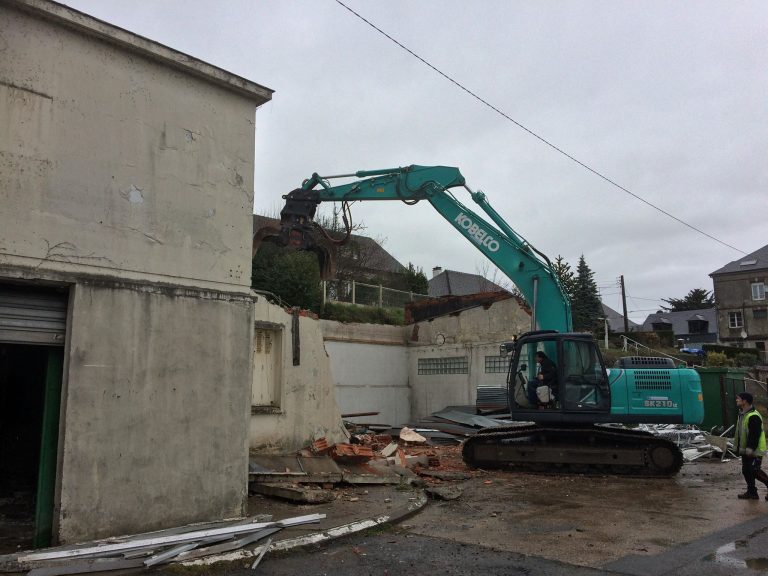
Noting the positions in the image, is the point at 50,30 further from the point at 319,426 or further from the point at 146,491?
the point at 319,426

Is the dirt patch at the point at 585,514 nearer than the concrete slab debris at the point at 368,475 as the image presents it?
Yes

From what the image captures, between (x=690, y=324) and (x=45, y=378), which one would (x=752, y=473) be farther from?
(x=690, y=324)

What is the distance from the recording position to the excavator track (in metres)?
10.9

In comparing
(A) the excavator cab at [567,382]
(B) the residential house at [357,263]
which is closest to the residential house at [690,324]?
(B) the residential house at [357,263]

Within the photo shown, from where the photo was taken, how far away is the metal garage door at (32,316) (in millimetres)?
5816

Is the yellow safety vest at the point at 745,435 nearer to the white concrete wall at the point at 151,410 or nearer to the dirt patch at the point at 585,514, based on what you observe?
the dirt patch at the point at 585,514

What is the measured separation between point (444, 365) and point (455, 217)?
304 inches

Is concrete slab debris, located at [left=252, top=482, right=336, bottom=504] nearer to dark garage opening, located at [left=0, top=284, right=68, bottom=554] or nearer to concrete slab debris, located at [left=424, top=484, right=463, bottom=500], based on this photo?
concrete slab debris, located at [left=424, top=484, right=463, bottom=500]

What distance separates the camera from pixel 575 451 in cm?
1103

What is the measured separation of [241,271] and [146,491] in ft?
8.87

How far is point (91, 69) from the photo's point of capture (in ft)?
20.8

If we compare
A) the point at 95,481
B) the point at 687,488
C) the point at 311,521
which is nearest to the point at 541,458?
the point at 687,488

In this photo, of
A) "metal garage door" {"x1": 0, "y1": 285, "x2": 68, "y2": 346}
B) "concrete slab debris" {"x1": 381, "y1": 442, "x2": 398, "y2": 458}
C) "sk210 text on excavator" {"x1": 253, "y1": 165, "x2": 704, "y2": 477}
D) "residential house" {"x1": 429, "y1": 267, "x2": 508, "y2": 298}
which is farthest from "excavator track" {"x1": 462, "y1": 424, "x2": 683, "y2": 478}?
"residential house" {"x1": 429, "y1": 267, "x2": 508, "y2": 298}

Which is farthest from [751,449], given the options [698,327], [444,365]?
[698,327]
